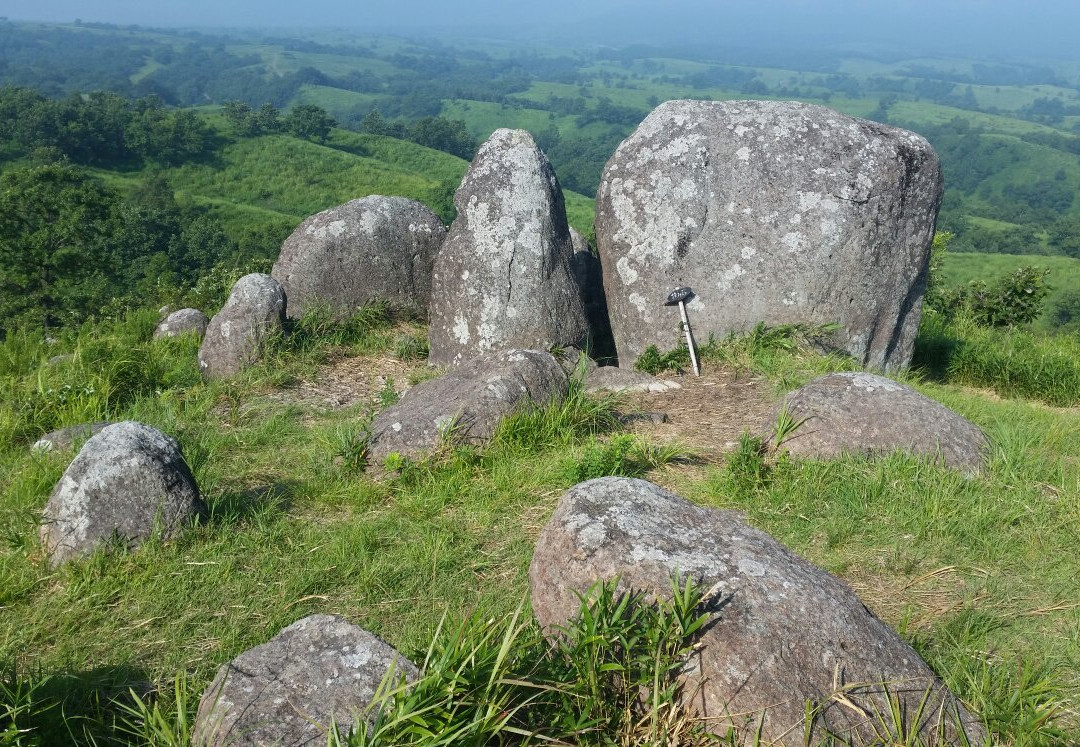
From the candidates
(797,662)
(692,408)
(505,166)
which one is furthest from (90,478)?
(505,166)

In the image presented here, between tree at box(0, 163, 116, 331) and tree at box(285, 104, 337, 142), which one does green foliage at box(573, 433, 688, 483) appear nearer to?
tree at box(0, 163, 116, 331)

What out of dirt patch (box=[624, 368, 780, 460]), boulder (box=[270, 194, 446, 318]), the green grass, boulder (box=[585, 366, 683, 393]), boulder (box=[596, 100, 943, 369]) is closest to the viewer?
the green grass

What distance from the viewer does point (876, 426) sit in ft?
21.0

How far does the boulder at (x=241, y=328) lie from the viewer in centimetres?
908

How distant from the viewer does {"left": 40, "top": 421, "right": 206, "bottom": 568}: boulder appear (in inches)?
202

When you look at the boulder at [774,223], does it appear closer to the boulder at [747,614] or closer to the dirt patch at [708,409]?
the dirt patch at [708,409]

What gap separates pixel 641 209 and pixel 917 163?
2859 mm

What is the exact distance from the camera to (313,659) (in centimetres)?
350

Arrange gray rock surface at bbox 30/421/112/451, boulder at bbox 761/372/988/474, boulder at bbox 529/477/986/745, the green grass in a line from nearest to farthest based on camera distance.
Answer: boulder at bbox 529/477/986/745, the green grass, boulder at bbox 761/372/988/474, gray rock surface at bbox 30/421/112/451

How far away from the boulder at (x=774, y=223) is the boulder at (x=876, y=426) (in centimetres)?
241

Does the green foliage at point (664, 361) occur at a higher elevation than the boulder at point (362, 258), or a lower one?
lower

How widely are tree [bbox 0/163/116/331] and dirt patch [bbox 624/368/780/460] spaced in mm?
30145

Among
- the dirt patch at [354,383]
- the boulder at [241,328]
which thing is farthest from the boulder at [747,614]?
the boulder at [241,328]

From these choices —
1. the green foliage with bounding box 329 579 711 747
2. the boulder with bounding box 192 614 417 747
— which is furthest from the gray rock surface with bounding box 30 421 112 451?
the green foliage with bounding box 329 579 711 747
